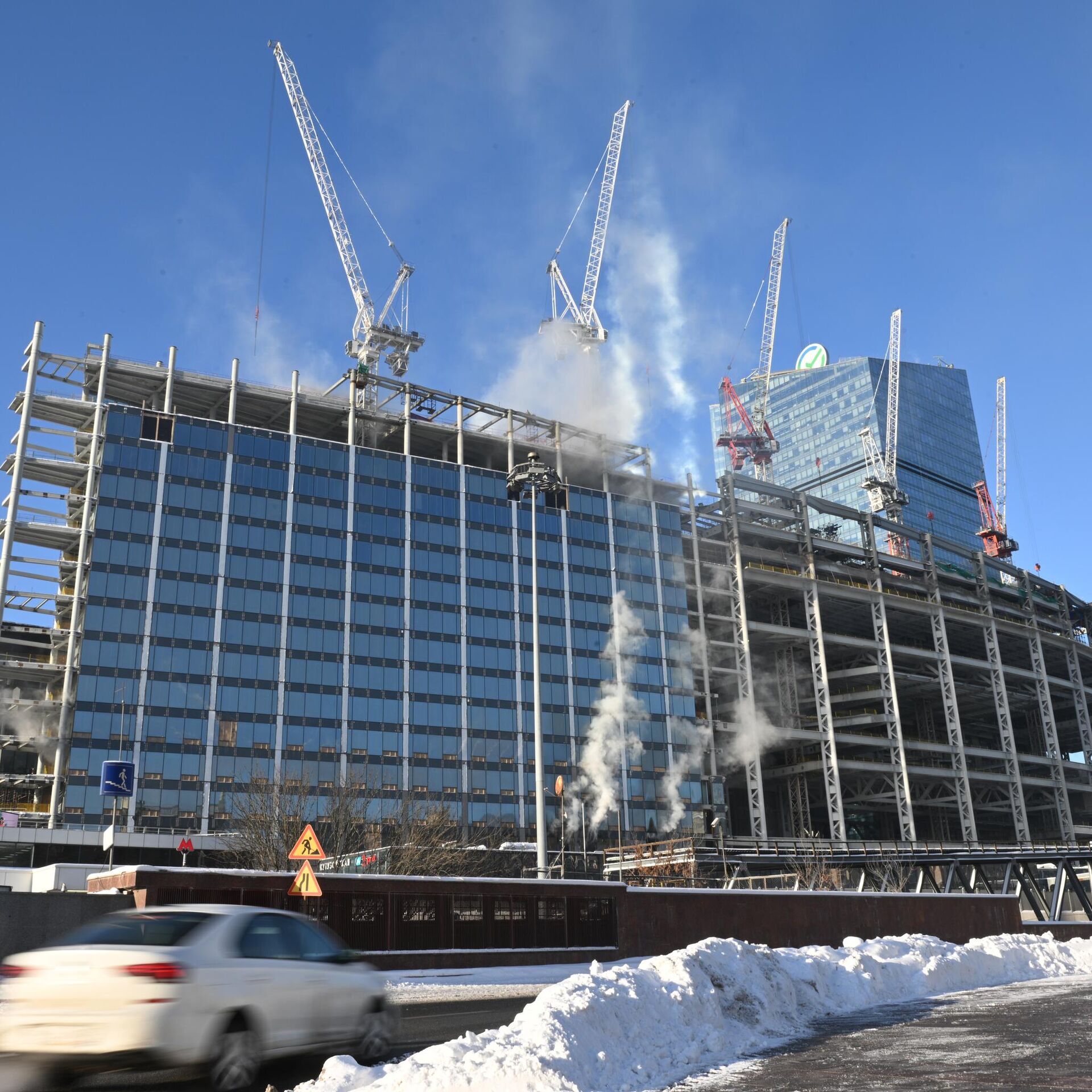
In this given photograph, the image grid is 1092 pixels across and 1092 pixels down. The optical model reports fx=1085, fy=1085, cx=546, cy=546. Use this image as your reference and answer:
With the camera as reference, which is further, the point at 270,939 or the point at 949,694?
the point at 949,694

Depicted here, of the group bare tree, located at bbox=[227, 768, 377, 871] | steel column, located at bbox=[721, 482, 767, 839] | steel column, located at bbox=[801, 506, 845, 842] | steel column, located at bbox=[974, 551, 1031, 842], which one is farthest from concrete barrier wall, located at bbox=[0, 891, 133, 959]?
steel column, located at bbox=[974, 551, 1031, 842]

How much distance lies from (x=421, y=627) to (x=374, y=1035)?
242 ft

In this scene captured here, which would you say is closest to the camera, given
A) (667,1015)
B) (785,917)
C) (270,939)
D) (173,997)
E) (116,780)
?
(173,997)

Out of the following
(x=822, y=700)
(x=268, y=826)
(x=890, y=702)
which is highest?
(x=890, y=702)

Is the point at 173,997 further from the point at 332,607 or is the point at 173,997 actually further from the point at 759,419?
the point at 759,419

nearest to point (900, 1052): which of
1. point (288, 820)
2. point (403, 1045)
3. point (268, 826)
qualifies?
point (403, 1045)

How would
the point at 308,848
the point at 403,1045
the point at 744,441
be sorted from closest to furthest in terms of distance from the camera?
the point at 403,1045 < the point at 308,848 < the point at 744,441

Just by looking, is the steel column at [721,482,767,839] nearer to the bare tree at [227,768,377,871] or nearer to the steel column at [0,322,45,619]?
the bare tree at [227,768,377,871]

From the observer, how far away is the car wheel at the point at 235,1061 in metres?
9.62

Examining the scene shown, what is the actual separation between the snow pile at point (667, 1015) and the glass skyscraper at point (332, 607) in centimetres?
5616

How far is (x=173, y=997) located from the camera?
9.23 metres

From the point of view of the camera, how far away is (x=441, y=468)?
90.8 m

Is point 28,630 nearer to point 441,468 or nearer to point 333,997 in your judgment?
point 441,468

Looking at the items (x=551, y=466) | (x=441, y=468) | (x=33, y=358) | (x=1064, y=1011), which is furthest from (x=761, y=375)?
(x=1064, y=1011)
